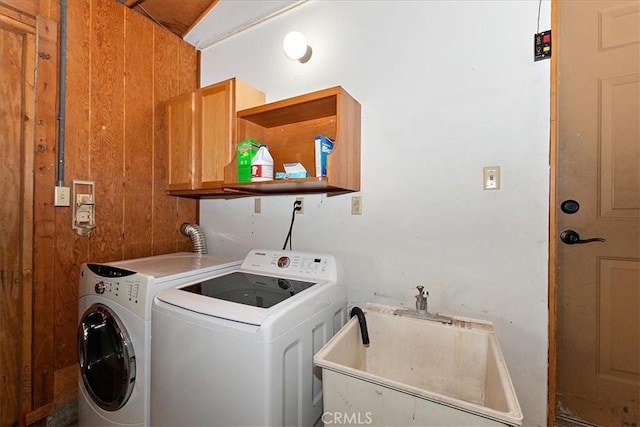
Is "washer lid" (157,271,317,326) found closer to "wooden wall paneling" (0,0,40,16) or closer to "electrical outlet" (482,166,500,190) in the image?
"electrical outlet" (482,166,500,190)

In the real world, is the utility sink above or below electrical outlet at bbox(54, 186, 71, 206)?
below

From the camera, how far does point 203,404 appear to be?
1.07m

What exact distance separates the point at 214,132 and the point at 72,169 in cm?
80

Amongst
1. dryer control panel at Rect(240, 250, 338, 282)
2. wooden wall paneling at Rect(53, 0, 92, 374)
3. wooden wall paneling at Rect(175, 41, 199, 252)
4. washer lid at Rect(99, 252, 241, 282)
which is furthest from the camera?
wooden wall paneling at Rect(175, 41, 199, 252)

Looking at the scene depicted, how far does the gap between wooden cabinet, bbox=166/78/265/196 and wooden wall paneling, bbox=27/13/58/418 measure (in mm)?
603

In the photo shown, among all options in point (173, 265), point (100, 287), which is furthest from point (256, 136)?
Result: point (100, 287)

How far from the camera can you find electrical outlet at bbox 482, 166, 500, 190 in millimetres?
1296

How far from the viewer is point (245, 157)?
160cm

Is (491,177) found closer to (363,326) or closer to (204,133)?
(363,326)

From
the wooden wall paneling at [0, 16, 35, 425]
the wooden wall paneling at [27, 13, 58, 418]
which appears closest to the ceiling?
the wooden wall paneling at [27, 13, 58, 418]

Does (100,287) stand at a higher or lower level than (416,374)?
higher

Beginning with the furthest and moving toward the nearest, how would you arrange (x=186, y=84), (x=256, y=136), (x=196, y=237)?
(x=186, y=84) → (x=196, y=237) → (x=256, y=136)

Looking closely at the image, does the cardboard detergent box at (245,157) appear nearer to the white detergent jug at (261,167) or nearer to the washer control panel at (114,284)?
the white detergent jug at (261,167)

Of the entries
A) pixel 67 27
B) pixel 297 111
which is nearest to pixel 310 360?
pixel 297 111
